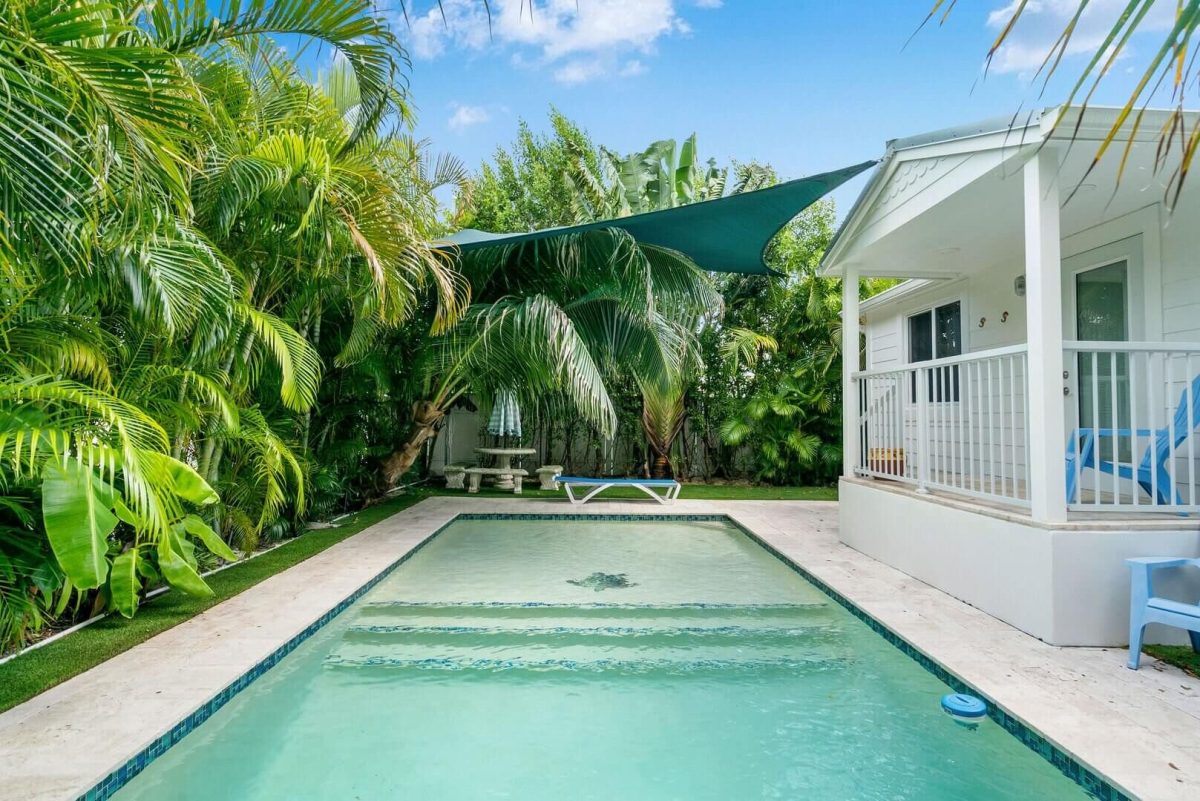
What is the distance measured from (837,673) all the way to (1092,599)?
59.5 inches

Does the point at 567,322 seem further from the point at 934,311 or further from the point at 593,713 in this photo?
the point at 934,311

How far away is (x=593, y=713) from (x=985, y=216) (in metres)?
5.02

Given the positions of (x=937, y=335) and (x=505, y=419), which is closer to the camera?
(x=937, y=335)

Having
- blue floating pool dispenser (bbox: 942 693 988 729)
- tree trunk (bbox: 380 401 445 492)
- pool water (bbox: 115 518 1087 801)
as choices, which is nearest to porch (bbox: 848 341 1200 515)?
blue floating pool dispenser (bbox: 942 693 988 729)

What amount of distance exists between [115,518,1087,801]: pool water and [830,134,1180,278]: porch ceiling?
117 inches

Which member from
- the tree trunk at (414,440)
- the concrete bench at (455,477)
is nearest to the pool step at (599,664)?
the tree trunk at (414,440)

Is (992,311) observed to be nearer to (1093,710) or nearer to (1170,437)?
(1170,437)

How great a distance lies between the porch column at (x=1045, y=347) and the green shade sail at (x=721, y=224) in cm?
205

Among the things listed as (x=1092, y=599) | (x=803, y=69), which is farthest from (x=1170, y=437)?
(x=803, y=69)

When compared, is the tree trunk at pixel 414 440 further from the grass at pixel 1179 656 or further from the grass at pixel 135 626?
the grass at pixel 1179 656

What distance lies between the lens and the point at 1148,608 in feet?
11.6

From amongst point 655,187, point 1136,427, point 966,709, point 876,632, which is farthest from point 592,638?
point 655,187

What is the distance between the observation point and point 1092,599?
3.94 m

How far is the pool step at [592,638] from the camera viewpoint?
4.08m
